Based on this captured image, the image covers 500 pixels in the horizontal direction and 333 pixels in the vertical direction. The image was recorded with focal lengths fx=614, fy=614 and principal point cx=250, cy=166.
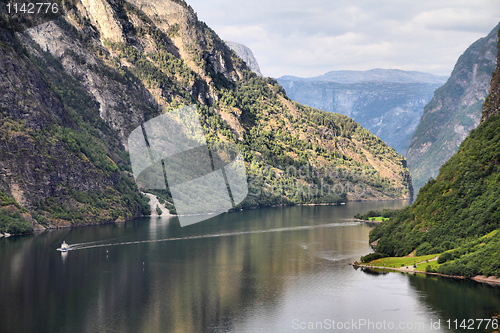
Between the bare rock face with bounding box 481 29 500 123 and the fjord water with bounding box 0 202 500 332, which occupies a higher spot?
the bare rock face with bounding box 481 29 500 123

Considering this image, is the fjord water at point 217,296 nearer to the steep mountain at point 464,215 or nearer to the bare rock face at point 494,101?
the steep mountain at point 464,215

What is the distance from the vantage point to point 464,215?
15912 cm

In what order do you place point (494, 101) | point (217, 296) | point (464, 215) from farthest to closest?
1. point (494, 101)
2. point (464, 215)
3. point (217, 296)

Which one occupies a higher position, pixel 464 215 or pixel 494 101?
pixel 494 101

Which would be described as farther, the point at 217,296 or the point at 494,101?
the point at 494,101

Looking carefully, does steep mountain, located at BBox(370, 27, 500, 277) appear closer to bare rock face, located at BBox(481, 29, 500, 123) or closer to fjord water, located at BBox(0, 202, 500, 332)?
bare rock face, located at BBox(481, 29, 500, 123)

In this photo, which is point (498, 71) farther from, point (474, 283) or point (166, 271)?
point (166, 271)

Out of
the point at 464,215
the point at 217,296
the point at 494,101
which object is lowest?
the point at 217,296

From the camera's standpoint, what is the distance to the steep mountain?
470 feet

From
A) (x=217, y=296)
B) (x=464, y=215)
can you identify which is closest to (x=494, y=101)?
(x=464, y=215)

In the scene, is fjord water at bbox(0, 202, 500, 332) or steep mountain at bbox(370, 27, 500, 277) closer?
fjord water at bbox(0, 202, 500, 332)

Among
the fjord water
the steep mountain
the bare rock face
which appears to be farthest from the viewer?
the bare rock face

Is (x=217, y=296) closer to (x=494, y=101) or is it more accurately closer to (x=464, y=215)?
(x=464, y=215)

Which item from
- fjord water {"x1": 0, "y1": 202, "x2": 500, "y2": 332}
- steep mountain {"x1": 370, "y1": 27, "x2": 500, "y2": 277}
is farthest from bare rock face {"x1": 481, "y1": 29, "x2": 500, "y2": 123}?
fjord water {"x1": 0, "y1": 202, "x2": 500, "y2": 332}
